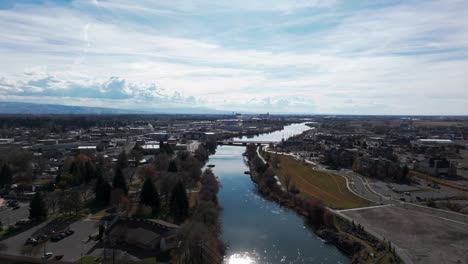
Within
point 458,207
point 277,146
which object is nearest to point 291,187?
point 458,207

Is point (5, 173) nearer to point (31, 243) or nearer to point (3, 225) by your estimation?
point (3, 225)

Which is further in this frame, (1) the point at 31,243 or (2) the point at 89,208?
(2) the point at 89,208

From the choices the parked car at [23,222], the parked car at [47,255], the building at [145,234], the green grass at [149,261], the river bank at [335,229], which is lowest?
the river bank at [335,229]

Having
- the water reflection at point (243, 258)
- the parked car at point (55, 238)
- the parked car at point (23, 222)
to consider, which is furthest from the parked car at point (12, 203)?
the water reflection at point (243, 258)

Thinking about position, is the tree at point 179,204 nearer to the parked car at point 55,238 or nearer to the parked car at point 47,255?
the parked car at point 55,238

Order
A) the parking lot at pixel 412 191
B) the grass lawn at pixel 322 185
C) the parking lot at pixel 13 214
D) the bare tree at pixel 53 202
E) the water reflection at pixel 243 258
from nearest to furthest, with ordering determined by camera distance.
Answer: the water reflection at pixel 243 258, the parking lot at pixel 13 214, the bare tree at pixel 53 202, the grass lawn at pixel 322 185, the parking lot at pixel 412 191

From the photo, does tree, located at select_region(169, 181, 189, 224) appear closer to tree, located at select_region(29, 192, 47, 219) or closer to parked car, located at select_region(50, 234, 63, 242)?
parked car, located at select_region(50, 234, 63, 242)

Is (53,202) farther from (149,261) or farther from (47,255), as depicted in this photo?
(149,261)
